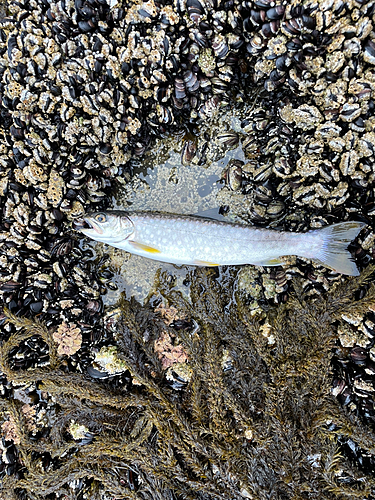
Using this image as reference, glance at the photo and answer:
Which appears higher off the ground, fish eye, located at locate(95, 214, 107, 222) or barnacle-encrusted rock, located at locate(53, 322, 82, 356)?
fish eye, located at locate(95, 214, 107, 222)

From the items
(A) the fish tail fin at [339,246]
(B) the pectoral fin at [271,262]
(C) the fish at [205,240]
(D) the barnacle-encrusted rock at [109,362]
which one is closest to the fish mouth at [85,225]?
(C) the fish at [205,240]

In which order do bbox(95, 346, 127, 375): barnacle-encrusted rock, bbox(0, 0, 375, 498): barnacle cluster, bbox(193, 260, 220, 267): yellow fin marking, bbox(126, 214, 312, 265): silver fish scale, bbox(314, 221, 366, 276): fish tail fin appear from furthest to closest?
bbox(95, 346, 127, 375): barnacle-encrusted rock < bbox(193, 260, 220, 267): yellow fin marking < bbox(126, 214, 312, 265): silver fish scale < bbox(314, 221, 366, 276): fish tail fin < bbox(0, 0, 375, 498): barnacle cluster

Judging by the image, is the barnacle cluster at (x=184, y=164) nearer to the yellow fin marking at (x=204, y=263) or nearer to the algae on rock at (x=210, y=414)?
the algae on rock at (x=210, y=414)

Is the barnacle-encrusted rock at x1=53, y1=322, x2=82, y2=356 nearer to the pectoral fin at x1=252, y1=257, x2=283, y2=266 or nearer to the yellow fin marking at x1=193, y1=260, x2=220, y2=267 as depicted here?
the yellow fin marking at x1=193, y1=260, x2=220, y2=267

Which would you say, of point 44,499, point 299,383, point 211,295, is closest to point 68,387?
point 44,499

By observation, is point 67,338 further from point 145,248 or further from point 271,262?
point 271,262

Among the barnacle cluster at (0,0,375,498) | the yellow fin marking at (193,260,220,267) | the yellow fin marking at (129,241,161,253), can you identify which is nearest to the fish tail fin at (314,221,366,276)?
the barnacle cluster at (0,0,375,498)

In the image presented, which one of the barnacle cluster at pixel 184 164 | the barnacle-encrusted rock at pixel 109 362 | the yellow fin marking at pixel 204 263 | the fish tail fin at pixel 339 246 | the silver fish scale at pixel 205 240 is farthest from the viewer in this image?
the barnacle-encrusted rock at pixel 109 362

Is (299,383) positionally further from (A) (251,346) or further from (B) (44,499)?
(B) (44,499)
